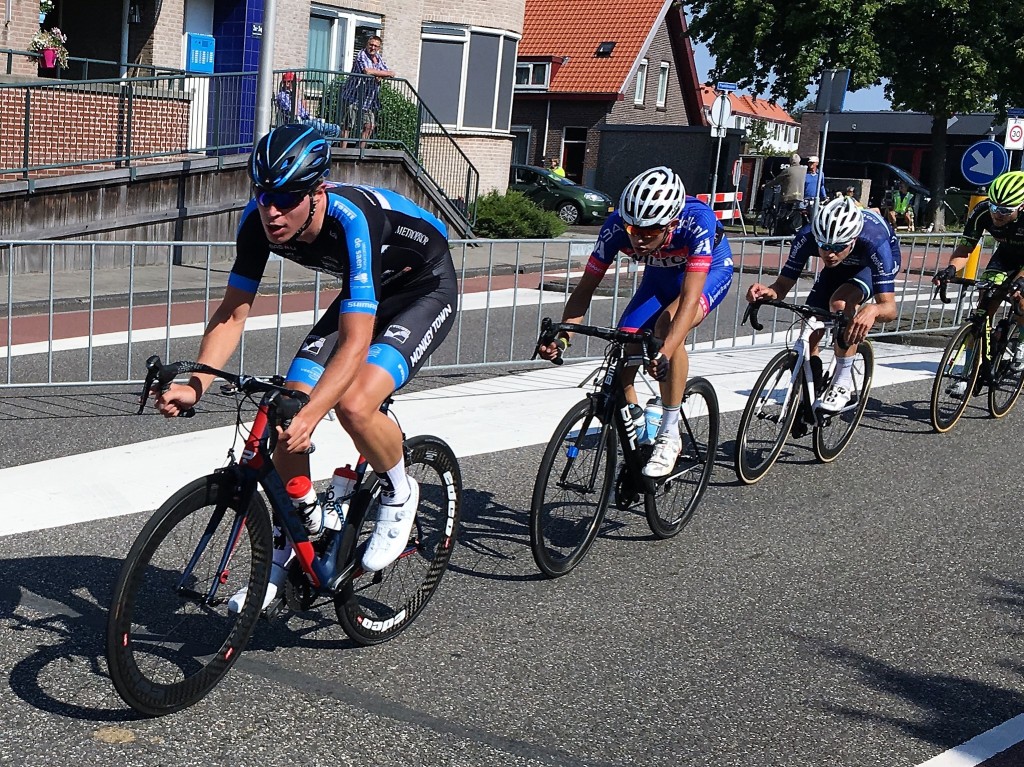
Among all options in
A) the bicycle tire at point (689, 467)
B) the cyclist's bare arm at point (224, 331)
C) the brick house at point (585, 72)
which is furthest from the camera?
the brick house at point (585, 72)

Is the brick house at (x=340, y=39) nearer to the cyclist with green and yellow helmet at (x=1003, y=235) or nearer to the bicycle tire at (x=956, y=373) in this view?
the cyclist with green and yellow helmet at (x=1003, y=235)

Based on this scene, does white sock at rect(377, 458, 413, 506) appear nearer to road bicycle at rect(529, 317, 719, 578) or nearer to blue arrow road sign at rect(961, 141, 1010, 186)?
road bicycle at rect(529, 317, 719, 578)

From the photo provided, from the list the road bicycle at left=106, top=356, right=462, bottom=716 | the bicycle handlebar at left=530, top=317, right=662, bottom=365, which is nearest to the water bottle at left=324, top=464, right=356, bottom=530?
the road bicycle at left=106, top=356, right=462, bottom=716

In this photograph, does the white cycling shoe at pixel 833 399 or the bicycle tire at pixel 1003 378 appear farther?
the bicycle tire at pixel 1003 378

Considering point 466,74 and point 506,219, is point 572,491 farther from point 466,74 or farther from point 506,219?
point 466,74

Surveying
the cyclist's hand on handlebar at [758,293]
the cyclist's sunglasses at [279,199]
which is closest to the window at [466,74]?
the cyclist's hand on handlebar at [758,293]

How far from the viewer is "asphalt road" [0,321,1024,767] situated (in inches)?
158

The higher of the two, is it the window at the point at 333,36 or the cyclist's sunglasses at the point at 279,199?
the window at the point at 333,36

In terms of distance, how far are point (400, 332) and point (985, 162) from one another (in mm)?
13464

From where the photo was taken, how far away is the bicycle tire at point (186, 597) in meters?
3.72

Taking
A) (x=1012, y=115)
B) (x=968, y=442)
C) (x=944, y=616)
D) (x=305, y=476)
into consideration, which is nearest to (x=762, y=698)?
(x=944, y=616)

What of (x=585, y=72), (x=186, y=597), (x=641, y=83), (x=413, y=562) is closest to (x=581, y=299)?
(x=413, y=562)

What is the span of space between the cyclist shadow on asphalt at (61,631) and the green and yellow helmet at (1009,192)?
7014 millimetres

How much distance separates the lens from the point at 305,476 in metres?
4.40
